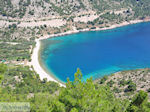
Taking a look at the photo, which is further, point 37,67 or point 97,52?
point 97,52

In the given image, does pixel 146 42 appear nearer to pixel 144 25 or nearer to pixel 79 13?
pixel 144 25

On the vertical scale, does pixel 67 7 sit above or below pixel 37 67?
above

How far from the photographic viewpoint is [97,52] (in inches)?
3115

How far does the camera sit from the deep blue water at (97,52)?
6341cm

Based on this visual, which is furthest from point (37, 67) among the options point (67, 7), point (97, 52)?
point (67, 7)

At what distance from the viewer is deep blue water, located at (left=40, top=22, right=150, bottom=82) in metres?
63.4

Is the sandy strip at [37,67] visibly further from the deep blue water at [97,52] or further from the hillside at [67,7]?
the hillside at [67,7]

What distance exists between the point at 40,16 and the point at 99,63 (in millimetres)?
54217

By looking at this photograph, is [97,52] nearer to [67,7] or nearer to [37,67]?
[37,67]

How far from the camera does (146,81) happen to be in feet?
136

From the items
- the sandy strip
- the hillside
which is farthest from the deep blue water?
the hillside

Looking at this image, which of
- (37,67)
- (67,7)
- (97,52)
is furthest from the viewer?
(67,7)

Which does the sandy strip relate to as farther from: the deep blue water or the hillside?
the hillside

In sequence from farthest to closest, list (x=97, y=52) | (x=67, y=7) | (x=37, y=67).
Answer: (x=67, y=7), (x=97, y=52), (x=37, y=67)
